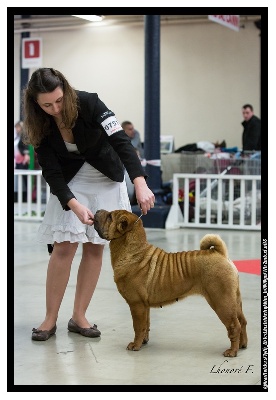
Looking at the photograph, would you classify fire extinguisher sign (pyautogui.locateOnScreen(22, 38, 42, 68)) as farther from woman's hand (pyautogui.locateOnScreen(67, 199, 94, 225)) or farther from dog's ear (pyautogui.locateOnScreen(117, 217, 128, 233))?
dog's ear (pyautogui.locateOnScreen(117, 217, 128, 233))

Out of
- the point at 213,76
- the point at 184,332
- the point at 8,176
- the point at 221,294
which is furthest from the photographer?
the point at 213,76

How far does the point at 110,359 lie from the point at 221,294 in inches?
23.4

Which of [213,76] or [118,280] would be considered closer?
[118,280]

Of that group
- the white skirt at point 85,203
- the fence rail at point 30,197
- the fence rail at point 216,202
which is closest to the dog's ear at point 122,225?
the white skirt at point 85,203

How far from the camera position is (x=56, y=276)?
152 inches

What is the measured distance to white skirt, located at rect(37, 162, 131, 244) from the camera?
3787 millimetres

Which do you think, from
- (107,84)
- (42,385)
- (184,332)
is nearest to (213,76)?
(107,84)

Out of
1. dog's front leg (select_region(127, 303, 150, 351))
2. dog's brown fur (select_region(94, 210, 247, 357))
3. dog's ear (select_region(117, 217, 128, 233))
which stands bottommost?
dog's front leg (select_region(127, 303, 150, 351))

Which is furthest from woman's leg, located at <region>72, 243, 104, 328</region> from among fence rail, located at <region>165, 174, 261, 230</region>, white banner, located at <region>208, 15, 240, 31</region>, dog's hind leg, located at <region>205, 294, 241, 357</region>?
white banner, located at <region>208, 15, 240, 31</region>

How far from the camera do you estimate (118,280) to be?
3510 mm

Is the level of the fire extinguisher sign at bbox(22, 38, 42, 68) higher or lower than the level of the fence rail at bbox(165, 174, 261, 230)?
higher

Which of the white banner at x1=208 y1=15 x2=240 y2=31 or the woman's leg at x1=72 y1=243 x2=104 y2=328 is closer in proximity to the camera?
the woman's leg at x1=72 y1=243 x2=104 y2=328

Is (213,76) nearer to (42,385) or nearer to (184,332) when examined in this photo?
(184,332)

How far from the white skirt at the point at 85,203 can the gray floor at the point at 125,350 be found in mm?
532
